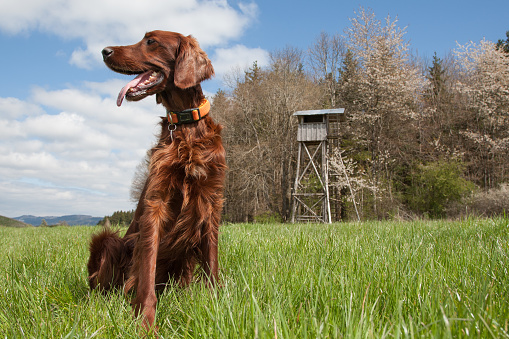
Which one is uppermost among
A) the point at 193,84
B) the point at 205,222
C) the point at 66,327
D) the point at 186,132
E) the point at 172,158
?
the point at 193,84

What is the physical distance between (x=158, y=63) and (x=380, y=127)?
22213mm

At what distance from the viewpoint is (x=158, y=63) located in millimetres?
2447

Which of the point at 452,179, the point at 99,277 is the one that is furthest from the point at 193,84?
the point at 452,179

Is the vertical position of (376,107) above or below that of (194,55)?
above

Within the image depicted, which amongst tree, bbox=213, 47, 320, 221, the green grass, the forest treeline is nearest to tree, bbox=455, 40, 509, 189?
the forest treeline

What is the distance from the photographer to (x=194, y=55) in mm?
2482

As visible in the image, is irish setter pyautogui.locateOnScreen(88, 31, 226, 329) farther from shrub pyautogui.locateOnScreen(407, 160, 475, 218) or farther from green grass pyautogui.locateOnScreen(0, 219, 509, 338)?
shrub pyautogui.locateOnScreen(407, 160, 475, 218)

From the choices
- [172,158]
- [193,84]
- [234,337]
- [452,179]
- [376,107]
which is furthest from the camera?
[376,107]

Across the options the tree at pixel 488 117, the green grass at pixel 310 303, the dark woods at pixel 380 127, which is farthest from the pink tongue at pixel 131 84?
the tree at pixel 488 117

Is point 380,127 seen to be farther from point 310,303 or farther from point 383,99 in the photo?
point 310,303

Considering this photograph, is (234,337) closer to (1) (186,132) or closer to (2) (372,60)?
(1) (186,132)

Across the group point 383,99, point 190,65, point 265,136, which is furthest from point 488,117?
point 190,65

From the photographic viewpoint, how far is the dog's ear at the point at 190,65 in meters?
2.38

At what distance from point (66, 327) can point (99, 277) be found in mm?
922
